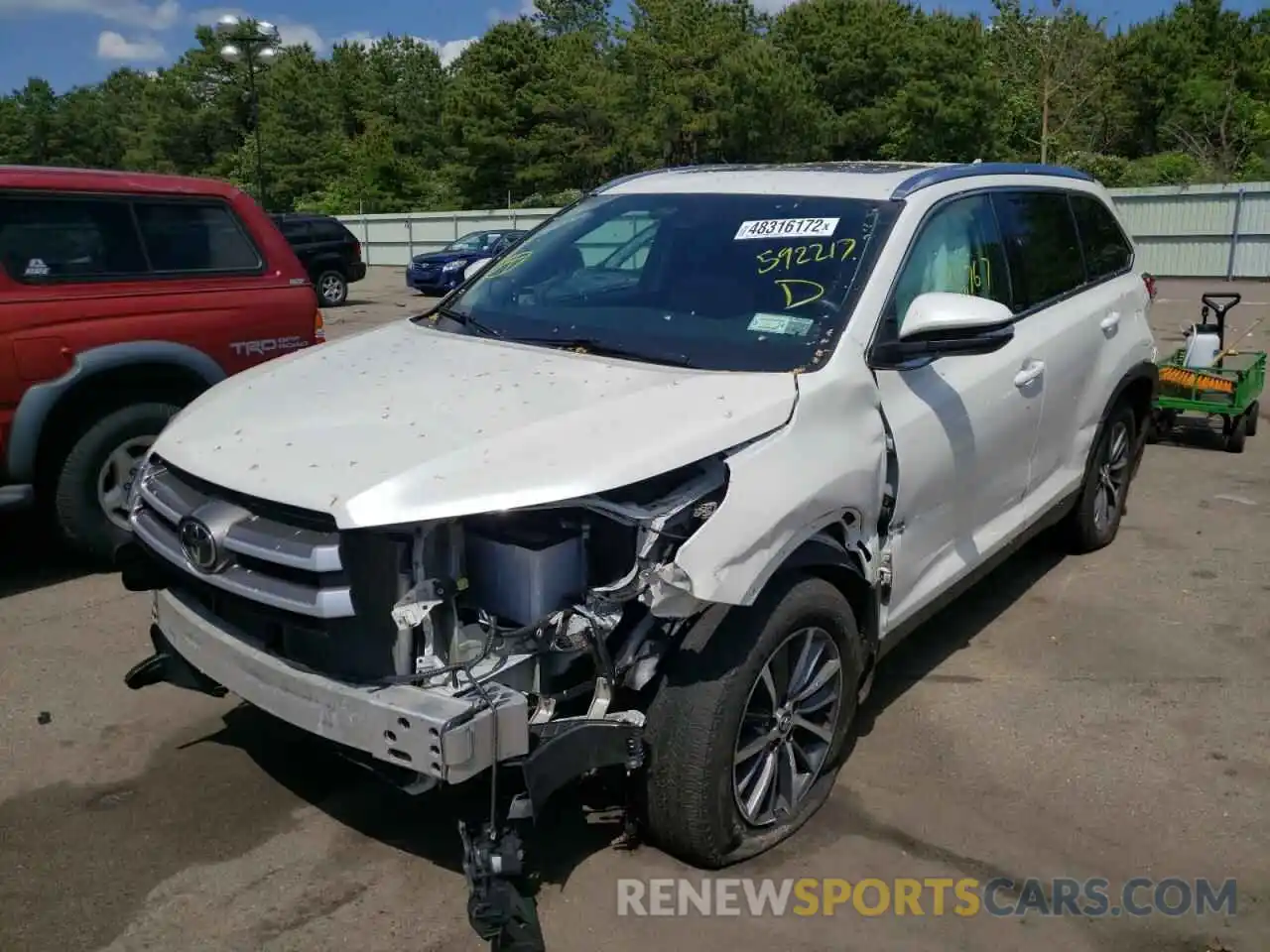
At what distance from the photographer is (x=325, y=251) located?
2148cm

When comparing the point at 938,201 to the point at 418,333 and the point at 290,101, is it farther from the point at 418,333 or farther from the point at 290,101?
the point at 290,101

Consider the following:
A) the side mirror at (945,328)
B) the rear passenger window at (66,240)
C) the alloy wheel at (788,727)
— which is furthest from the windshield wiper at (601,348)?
the rear passenger window at (66,240)

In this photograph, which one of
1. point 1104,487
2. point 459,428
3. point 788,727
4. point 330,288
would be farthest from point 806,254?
point 330,288

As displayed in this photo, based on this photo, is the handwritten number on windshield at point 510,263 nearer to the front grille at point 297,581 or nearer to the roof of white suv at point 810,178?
the roof of white suv at point 810,178

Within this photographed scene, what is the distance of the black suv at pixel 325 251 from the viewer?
68.9 ft

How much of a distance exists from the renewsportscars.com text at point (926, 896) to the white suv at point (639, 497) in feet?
0.44

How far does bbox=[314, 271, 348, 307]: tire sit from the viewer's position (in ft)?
71.7

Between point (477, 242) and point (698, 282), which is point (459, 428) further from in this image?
point (477, 242)

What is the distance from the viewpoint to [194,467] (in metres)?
3.09

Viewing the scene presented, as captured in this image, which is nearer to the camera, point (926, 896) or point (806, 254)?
point (926, 896)

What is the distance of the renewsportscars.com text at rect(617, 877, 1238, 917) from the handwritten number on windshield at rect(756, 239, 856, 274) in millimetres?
1935

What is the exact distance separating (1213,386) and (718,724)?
6.60 meters

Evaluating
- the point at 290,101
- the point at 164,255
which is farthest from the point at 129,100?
the point at 164,255

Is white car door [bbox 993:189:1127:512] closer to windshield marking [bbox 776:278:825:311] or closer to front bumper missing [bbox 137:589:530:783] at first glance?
windshield marking [bbox 776:278:825:311]
